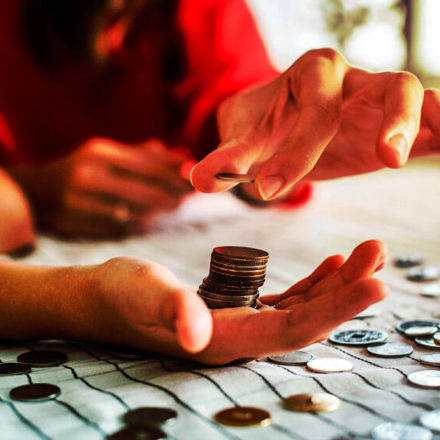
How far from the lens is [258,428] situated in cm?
48

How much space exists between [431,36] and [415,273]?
4.00 m

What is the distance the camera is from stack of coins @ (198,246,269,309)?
64 cm

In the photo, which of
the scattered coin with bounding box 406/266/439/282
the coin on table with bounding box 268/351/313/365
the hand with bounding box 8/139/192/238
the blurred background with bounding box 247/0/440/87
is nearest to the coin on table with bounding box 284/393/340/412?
the coin on table with bounding box 268/351/313/365

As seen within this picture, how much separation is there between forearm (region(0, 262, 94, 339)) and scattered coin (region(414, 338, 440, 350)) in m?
0.43

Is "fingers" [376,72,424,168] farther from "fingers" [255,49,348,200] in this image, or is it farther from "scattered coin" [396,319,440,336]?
"scattered coin" [396,319,440,336]

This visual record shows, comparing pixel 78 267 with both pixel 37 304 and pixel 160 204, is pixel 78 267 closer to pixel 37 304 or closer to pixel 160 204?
pixel 37 304

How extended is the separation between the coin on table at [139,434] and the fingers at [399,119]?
358 mm

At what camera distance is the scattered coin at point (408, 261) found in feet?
4.00

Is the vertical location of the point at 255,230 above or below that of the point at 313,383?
above

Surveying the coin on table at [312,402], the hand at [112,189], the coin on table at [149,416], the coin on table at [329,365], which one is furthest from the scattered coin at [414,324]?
the hand at [112,189]

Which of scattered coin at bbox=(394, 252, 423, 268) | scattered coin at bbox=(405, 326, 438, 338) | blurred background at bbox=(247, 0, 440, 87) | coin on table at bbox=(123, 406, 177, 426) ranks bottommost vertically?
coin on table at bbox=(123, 406, 177, 426)

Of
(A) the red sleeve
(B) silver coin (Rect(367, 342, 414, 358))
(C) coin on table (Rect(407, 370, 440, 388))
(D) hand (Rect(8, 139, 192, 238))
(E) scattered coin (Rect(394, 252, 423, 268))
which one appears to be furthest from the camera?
(A) the red sleeve

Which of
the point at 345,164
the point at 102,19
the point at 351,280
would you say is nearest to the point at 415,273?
the point at 345,164

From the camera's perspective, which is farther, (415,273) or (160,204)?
(160,204)
